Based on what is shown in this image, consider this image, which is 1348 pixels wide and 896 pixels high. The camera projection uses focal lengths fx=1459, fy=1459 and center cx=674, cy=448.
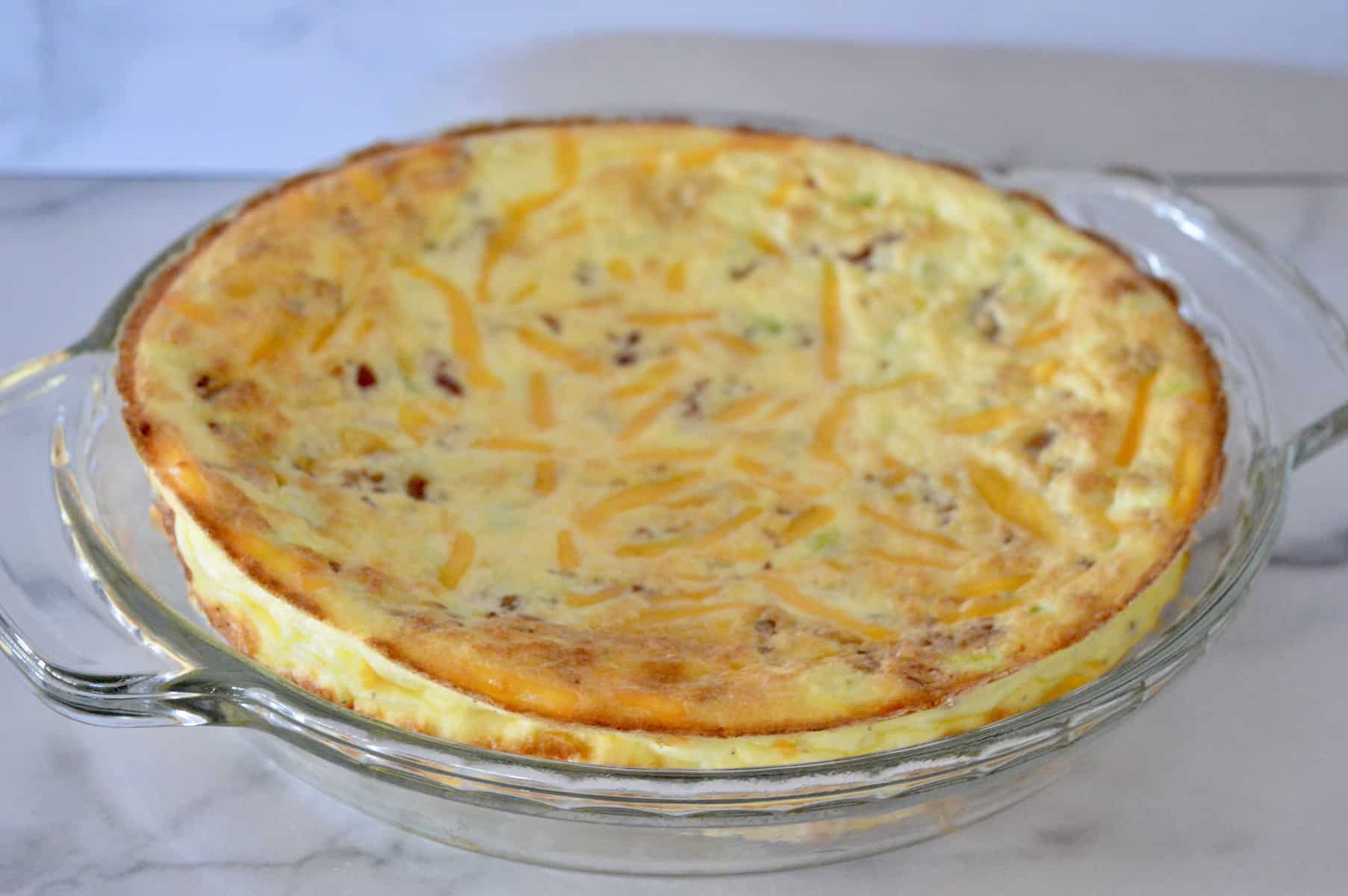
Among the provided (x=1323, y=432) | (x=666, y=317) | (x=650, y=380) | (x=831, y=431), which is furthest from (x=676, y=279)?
(x=1323, y=432)

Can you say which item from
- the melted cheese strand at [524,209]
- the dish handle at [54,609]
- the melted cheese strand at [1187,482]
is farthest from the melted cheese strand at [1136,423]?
the dish handle at [54,609]

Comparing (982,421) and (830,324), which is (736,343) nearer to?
(830,324)

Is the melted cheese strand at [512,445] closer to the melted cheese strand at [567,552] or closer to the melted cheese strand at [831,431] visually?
the melted cheese strand at [567,552]

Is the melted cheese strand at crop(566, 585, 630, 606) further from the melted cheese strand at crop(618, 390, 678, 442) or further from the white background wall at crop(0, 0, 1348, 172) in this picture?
the white background wall at crop(0, 0, 1348, 172)

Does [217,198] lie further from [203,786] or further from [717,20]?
[203,786]

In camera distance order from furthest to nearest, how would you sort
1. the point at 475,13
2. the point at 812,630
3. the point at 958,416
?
1. the point at 475,13
2. the point at 958,416
3. the point at 812,630

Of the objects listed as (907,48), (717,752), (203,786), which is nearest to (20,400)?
(203,786)

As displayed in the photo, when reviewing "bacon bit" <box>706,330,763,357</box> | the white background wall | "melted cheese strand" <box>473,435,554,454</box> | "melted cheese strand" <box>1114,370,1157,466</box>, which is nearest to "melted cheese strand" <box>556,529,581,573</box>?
"melted cheese strand" <box>473,435,554,454</box>
